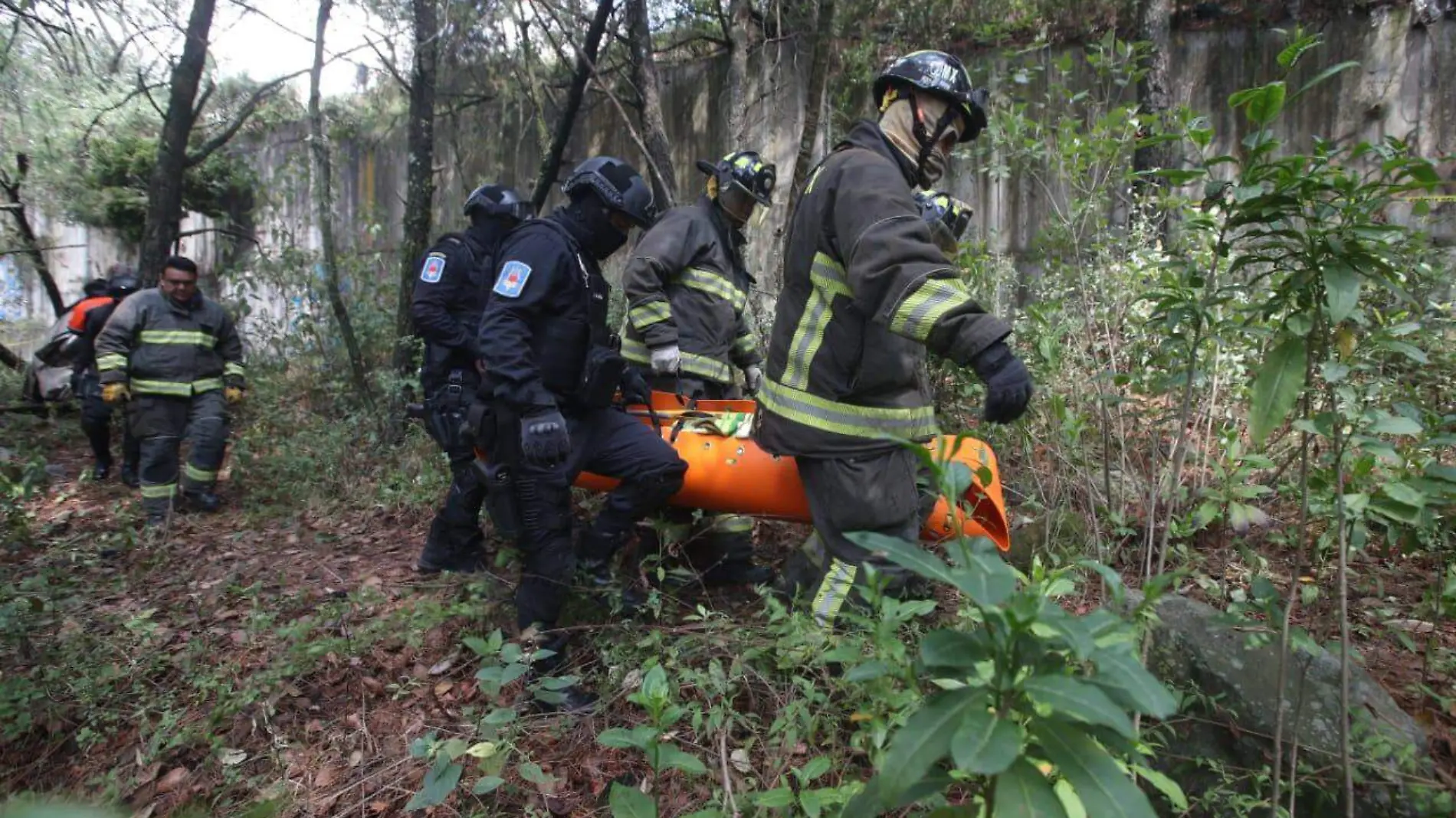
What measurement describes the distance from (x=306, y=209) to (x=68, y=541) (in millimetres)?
8077

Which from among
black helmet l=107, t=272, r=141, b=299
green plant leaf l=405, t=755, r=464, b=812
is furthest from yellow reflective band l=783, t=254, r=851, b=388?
black helmet l=107, t=272, r=141, b=299

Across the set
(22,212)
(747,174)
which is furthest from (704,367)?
(22,212)

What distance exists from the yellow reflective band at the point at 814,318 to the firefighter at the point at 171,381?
4992 millimetres

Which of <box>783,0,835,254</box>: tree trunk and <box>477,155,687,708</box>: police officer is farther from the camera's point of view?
<box>783,0,835,254</box>: tree trunk

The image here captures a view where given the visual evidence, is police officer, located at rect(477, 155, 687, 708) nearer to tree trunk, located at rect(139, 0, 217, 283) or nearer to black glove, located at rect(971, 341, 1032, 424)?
black glove, located at rect(971, 341, 1032, 424)

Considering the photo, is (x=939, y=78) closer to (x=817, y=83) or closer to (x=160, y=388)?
(x=817, y=83)

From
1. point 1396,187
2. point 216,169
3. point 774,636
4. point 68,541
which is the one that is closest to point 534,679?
point 774,636

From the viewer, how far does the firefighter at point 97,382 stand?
6.87m

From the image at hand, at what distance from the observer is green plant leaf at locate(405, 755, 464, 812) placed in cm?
200

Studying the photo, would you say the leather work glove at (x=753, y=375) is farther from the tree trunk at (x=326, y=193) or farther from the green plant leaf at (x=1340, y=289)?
the tree trunk at (x=326, y=193)

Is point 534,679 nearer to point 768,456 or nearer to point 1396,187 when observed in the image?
point 768,456

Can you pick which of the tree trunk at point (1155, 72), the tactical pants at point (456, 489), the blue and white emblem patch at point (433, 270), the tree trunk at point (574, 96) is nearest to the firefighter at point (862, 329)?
the tactical pants at point (456, 489)

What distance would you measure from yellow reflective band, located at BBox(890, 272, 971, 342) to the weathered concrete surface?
3.47 ft

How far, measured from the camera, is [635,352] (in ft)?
14.7
